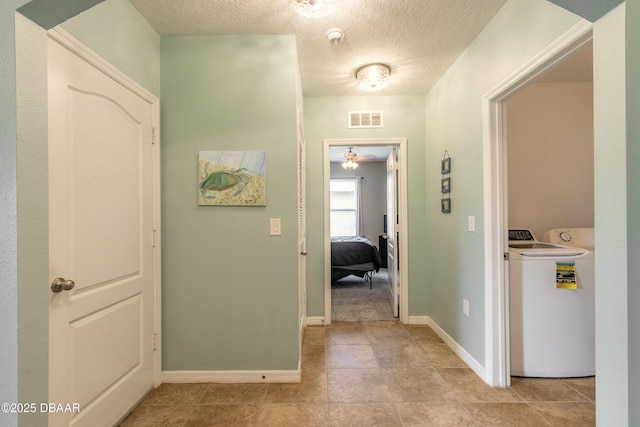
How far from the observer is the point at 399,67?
2463 millimetres

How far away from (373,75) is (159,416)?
2.99 metres

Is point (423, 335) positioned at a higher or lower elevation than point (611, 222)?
lower

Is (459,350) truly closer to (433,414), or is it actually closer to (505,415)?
(505,415)

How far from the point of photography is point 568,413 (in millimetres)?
1619

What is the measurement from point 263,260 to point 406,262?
1.76 meters

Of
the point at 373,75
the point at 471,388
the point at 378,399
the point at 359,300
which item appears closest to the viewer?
A: the point at 378,399

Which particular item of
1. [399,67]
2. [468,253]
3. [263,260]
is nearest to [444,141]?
[399,67]

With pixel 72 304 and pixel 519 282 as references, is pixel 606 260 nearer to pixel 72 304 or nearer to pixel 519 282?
pixel 519 282

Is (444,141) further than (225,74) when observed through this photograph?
Yes

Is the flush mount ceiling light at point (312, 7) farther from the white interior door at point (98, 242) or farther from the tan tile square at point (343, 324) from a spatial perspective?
the tan tile square at point (343, 324)

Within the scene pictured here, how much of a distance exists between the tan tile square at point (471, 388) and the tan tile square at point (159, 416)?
5.79ft

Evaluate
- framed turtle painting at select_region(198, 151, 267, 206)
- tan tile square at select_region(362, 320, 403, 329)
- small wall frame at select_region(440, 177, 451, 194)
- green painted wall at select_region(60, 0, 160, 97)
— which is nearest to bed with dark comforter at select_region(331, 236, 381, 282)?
tan tile square at select_region(362, 320, 403, 329)

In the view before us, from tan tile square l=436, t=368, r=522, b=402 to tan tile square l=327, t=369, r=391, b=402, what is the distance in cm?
49

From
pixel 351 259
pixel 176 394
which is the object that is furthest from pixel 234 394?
pixel 351 259
